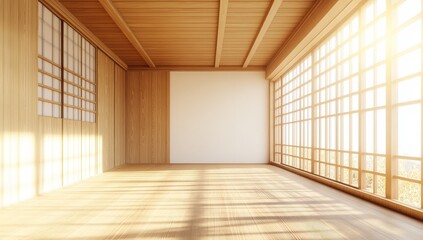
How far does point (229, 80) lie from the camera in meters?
8.56

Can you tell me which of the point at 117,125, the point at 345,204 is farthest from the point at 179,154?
the point at 345,204

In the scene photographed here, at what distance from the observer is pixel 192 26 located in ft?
17.7

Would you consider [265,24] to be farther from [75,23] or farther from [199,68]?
[199,68]

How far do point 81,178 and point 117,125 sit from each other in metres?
2.32

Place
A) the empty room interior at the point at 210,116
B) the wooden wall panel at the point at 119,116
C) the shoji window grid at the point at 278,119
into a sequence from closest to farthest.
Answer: the empty room interior at the point at 210,116 < the wooden wall panel at the point at 119,116 < the shoji window grid at the point at 278,119

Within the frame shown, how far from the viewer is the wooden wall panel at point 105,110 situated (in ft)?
21.0

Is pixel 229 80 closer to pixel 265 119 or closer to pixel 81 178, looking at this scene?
pixel 265 119

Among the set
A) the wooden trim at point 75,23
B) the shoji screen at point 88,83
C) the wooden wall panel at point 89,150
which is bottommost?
the wooden wall panel at point 89,150

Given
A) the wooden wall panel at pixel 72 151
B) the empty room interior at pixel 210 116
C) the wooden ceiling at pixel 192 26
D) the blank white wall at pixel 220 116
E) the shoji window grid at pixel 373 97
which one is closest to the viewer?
the empty room interior at pixel 210 116

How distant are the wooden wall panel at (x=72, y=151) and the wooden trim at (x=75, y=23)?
4.47 feet

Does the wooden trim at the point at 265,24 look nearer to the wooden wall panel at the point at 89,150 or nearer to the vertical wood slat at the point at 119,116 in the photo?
the vertical wood slat at the point at 119,116

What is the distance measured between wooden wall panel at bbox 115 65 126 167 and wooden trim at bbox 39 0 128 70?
2.15ft

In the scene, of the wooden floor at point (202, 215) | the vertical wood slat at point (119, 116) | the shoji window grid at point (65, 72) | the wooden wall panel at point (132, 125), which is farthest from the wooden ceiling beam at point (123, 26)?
the wooden floor at point (202, 215)

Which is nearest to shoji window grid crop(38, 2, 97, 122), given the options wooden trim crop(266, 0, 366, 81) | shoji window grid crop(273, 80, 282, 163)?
wooden trim crop(266, 0, 366, 81)
